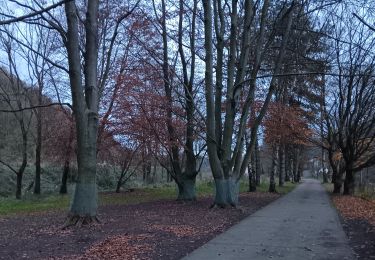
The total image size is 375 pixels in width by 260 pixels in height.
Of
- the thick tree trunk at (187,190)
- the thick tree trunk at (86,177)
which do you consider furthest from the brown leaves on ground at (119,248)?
the thick tree trunk at (187,190)

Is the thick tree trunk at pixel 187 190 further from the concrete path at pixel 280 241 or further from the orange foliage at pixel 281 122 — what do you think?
the concrete path at pixel 280 241

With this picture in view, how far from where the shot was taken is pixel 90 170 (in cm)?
1303

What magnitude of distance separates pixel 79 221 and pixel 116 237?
102 inches

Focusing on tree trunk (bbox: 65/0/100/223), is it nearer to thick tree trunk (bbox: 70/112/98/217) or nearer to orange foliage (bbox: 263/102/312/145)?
thick tree trunk (bbox: 70/112/98/217)

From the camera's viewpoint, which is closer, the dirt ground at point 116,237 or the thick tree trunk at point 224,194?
the dirt ground at point 116,237

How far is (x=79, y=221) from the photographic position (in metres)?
12.6

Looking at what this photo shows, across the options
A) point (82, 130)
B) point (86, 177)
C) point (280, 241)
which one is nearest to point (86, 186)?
point (86, 177)

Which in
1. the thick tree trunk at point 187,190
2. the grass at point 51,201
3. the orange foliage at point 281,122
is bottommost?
the grass at point 51,201

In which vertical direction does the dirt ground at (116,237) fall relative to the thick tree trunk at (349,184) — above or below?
below

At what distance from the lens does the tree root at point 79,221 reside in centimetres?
1241

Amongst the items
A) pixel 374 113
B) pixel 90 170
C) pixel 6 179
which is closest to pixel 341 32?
pixel 374 113

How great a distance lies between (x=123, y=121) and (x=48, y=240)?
13911 millimetres

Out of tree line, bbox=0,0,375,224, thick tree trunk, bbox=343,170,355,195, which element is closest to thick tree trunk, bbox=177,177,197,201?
tree line, bbox=0,0,375,224

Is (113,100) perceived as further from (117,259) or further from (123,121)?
(117,259)
